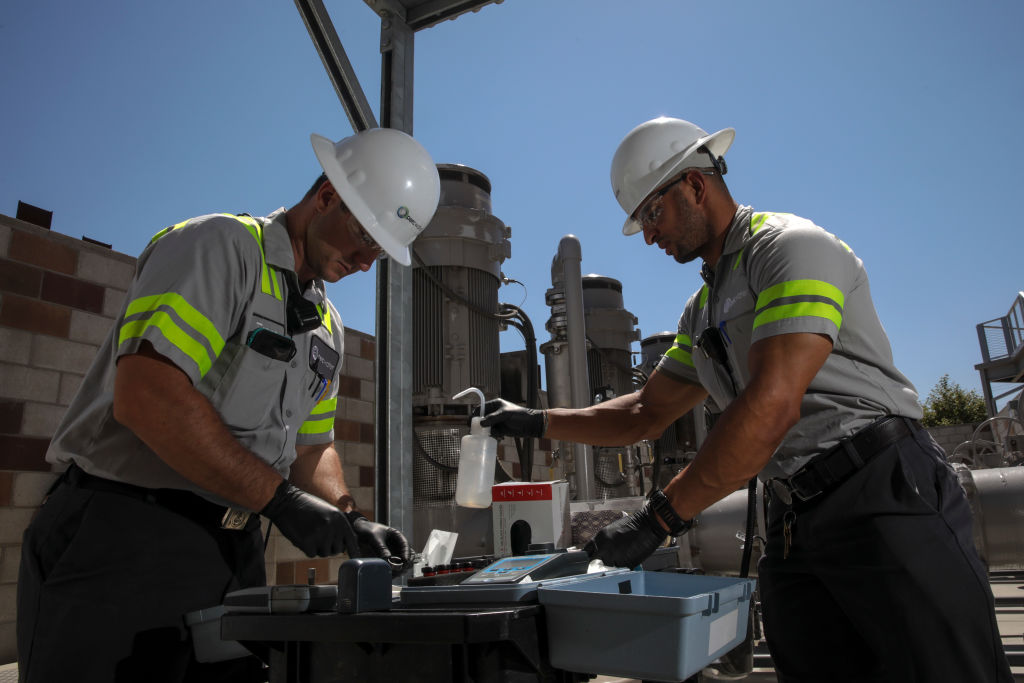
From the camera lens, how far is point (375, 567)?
941mm

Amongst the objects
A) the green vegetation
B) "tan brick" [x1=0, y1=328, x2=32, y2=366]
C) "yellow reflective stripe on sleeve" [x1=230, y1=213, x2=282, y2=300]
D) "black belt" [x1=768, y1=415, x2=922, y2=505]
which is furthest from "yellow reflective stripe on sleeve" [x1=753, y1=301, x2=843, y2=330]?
the green vegetation

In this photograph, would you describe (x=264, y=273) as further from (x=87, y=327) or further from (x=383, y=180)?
(x=87, y=327)

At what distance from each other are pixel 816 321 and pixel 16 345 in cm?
317

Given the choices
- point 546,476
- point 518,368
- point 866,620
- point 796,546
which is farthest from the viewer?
point 546,476

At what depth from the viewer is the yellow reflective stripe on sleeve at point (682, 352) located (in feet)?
7.11

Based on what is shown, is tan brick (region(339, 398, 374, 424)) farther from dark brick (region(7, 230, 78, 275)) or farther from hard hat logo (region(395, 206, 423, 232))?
hard hat logo (region(395, 206, 423, 232))

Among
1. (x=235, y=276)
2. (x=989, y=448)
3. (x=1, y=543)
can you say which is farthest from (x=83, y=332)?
(x=989, y=448)

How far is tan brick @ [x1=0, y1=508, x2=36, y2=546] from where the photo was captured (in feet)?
9.32

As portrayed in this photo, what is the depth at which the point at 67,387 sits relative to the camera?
3.11 meters

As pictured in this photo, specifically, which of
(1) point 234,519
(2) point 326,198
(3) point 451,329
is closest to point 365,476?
(3) point 451,329

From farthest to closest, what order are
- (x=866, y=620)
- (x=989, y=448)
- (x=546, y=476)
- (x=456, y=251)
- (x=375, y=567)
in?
1. (x=989, y=448)
2. (x=546, y=476)
3. (x=456, y=251)
4. (x=866, y=620)
5. (x=375, y=567)

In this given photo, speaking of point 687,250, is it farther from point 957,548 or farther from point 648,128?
point 957,548

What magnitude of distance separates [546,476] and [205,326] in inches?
212

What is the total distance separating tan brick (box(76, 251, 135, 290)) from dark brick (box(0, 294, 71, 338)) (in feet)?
0.66
